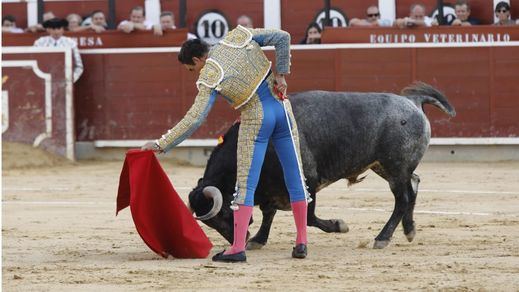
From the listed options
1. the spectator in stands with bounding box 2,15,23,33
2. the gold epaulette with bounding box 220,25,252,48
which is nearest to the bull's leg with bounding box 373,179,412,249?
the gold epaulette with bounding box 220,25,252,48

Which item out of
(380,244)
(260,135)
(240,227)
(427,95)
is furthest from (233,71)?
(427,95)

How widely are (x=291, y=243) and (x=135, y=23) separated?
6414 millimetres

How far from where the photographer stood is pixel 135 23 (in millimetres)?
12406

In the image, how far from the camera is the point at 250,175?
552 centimetres

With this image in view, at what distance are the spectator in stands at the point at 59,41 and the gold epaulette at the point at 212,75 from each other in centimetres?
687

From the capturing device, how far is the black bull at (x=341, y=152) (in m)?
5.95

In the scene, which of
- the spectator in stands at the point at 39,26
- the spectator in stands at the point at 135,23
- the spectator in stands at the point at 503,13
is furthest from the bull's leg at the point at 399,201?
the spectator in stands at the point at 39,26

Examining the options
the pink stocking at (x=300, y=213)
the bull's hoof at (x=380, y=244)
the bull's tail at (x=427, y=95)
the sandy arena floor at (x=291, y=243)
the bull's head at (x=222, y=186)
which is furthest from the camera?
the bull's tail at (x=427, y=95)

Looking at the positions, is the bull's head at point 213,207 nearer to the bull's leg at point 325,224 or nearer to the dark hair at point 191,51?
the bull's leg at point 325,224

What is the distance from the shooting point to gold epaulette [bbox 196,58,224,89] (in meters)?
5.41

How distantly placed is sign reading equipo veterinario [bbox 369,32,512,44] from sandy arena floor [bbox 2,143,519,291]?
210 centimetres

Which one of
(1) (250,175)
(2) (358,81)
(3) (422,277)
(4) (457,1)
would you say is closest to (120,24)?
(2) (358,81)

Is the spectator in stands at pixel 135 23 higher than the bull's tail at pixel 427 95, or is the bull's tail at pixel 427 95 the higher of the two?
the bull's tail at pixel 427 95

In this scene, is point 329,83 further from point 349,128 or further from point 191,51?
point 191,51
